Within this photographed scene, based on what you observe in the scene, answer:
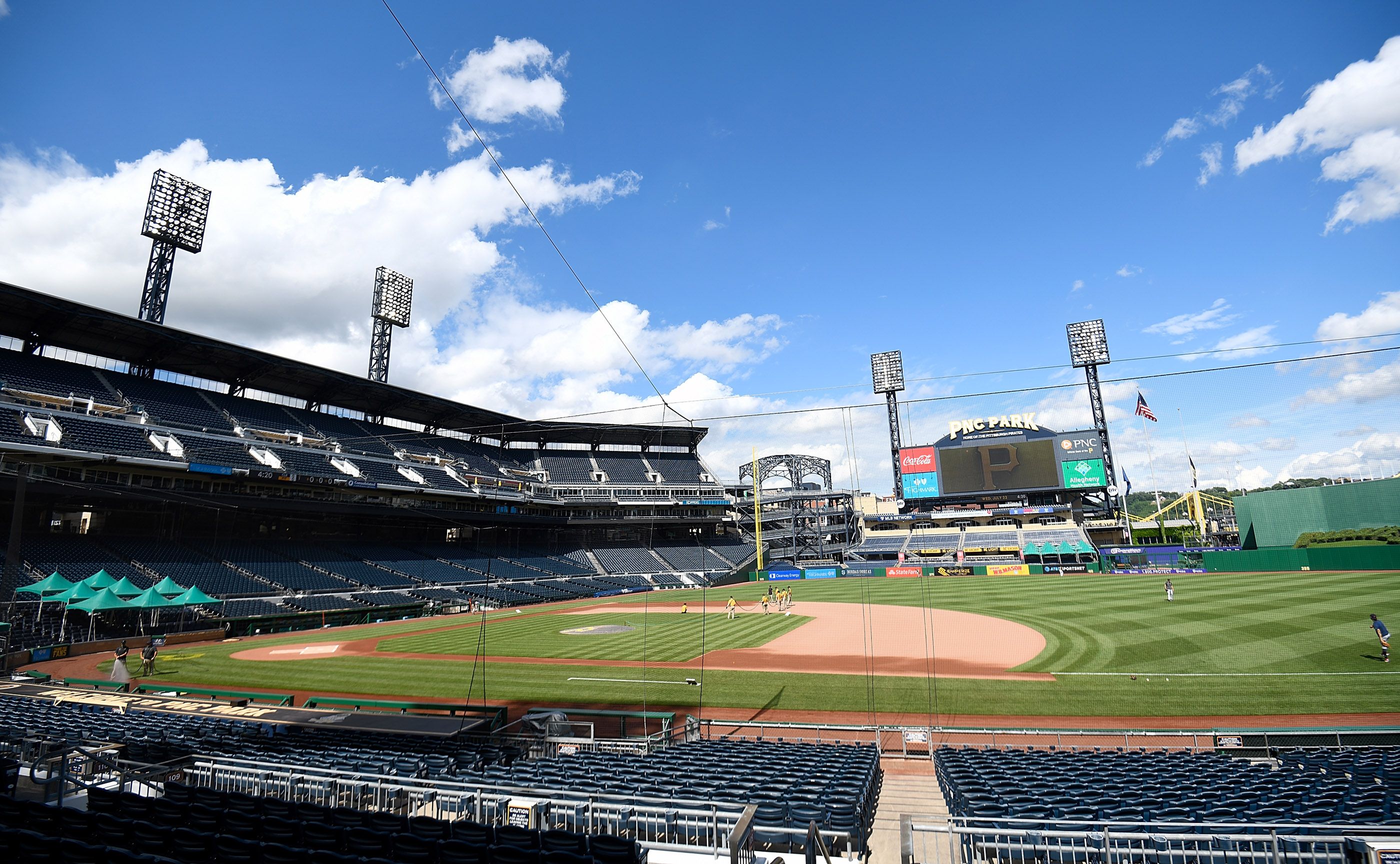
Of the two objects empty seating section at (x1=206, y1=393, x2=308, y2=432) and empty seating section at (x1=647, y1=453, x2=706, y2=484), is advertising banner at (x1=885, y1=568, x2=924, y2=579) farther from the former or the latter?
empty seating section at (x1=206, y1=393, x2=308, y2=432)

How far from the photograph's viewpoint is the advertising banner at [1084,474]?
7819 centimetres

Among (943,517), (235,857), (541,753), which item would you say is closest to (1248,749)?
(541,753)

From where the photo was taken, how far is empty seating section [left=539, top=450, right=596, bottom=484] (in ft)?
264

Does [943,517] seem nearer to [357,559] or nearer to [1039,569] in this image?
[1039,569]

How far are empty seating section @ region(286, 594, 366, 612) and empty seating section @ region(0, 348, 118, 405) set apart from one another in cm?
1967

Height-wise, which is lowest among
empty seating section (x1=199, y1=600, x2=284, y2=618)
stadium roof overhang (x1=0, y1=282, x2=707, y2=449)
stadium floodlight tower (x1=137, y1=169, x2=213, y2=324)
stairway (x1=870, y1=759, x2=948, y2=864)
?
stairway (x1=870, y1=759, x2=948, y2=864)

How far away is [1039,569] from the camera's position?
66.6 meters

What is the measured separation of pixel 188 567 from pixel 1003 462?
8354 cm

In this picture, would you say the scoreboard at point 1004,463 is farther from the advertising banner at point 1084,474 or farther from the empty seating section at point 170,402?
the empty seating section at point 170,402

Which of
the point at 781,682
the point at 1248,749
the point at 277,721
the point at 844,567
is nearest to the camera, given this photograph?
the point at 1248,749

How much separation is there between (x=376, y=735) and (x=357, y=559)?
43833 millimetres

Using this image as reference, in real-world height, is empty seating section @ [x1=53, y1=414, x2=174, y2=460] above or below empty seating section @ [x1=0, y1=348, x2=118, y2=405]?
below

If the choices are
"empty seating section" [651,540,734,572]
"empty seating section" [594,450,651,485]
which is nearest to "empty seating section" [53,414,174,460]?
"empty seating section" [651,540,734,572]

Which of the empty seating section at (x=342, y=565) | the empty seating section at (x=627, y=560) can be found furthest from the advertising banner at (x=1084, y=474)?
the empty seating section at (x=342, y=565)
